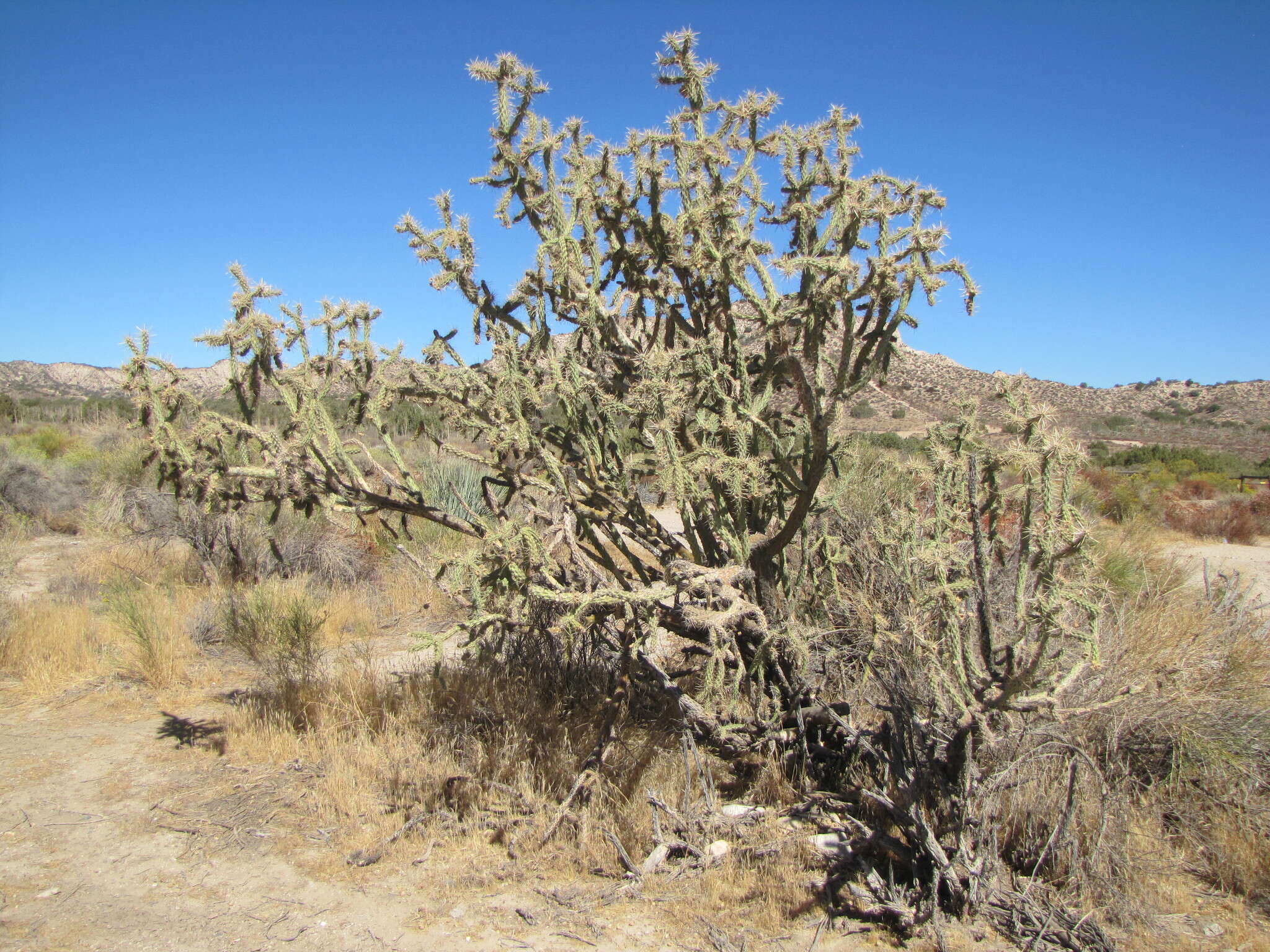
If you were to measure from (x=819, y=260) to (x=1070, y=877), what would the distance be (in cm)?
265

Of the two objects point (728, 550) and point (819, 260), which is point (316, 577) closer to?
point (728, 550)

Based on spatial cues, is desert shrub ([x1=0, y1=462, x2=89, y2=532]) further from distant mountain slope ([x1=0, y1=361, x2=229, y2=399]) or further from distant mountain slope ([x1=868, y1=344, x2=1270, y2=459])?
distant mountain slope ([x1=0, y1=361, x2=229, y2=399])

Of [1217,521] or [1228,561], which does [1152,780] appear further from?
[1217,521]

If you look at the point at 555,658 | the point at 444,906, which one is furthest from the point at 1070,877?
the point at 555,658

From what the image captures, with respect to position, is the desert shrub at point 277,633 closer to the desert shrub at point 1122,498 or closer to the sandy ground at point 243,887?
the sandy ground at point 243,887

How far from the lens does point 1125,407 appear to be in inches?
2103

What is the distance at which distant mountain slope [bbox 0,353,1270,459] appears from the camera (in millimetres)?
35219

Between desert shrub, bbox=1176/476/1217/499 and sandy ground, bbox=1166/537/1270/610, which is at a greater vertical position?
desert shrub, bbox=1176/476/1217/499

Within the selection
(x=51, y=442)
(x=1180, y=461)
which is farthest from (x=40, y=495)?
(x=1180, y=461)

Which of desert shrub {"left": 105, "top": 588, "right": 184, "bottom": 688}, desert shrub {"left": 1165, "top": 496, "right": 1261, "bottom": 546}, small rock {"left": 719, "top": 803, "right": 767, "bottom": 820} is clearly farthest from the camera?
desert shrub {"left": 1165, "top": 496, "right": 1261, "bottom": 546}

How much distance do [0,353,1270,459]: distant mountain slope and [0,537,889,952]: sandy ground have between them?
876 inches

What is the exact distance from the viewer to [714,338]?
365 cm

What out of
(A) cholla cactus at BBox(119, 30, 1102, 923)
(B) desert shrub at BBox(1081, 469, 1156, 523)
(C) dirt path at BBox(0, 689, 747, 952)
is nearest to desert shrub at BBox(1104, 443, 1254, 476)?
(B) desert shrub at BBox(1081, 469, 1156, 523)

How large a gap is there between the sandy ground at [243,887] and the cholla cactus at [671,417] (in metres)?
0.82
